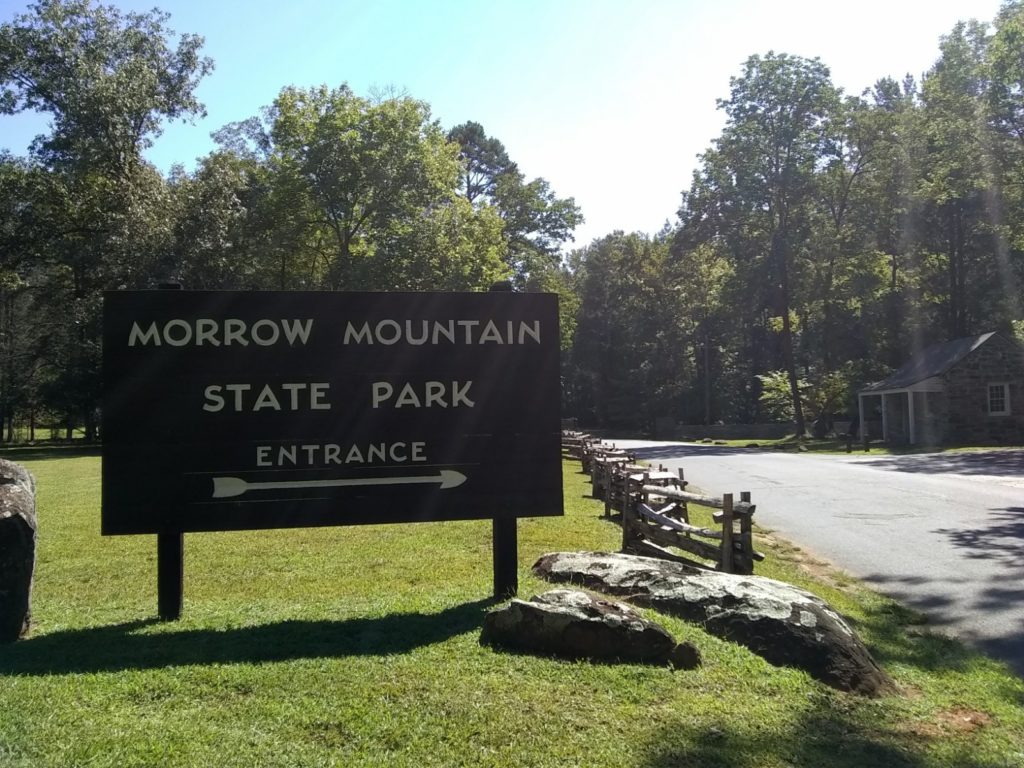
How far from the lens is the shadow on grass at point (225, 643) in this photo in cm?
570

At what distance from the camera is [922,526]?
501 inches

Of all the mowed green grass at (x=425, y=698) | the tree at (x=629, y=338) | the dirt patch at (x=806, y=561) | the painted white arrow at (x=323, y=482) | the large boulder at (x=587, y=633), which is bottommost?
the dirt patch at (x=806, y=561)

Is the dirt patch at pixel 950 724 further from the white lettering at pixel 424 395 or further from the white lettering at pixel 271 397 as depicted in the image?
the white lettering at pixel 271 397

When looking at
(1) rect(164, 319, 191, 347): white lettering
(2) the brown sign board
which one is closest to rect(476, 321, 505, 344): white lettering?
(2) the brown sign board

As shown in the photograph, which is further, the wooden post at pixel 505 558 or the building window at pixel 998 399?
the building window at pixel 998 399

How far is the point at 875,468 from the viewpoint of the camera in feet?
78.6

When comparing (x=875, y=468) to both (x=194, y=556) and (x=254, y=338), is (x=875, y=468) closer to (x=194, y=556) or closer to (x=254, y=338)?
(x=194, y=556)

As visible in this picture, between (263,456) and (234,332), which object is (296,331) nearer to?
(234,332)

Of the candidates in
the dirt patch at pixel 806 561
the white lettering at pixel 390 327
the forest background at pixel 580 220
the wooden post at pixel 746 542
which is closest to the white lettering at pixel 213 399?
the white lettering at pixel 390 327

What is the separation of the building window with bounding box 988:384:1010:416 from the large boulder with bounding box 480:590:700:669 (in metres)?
36.0

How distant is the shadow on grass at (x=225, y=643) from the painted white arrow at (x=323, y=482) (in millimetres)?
1140

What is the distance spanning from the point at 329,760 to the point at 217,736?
678mm

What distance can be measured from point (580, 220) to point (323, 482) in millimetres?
51304

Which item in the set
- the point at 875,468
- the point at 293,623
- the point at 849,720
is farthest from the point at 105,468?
the point at 875,468
